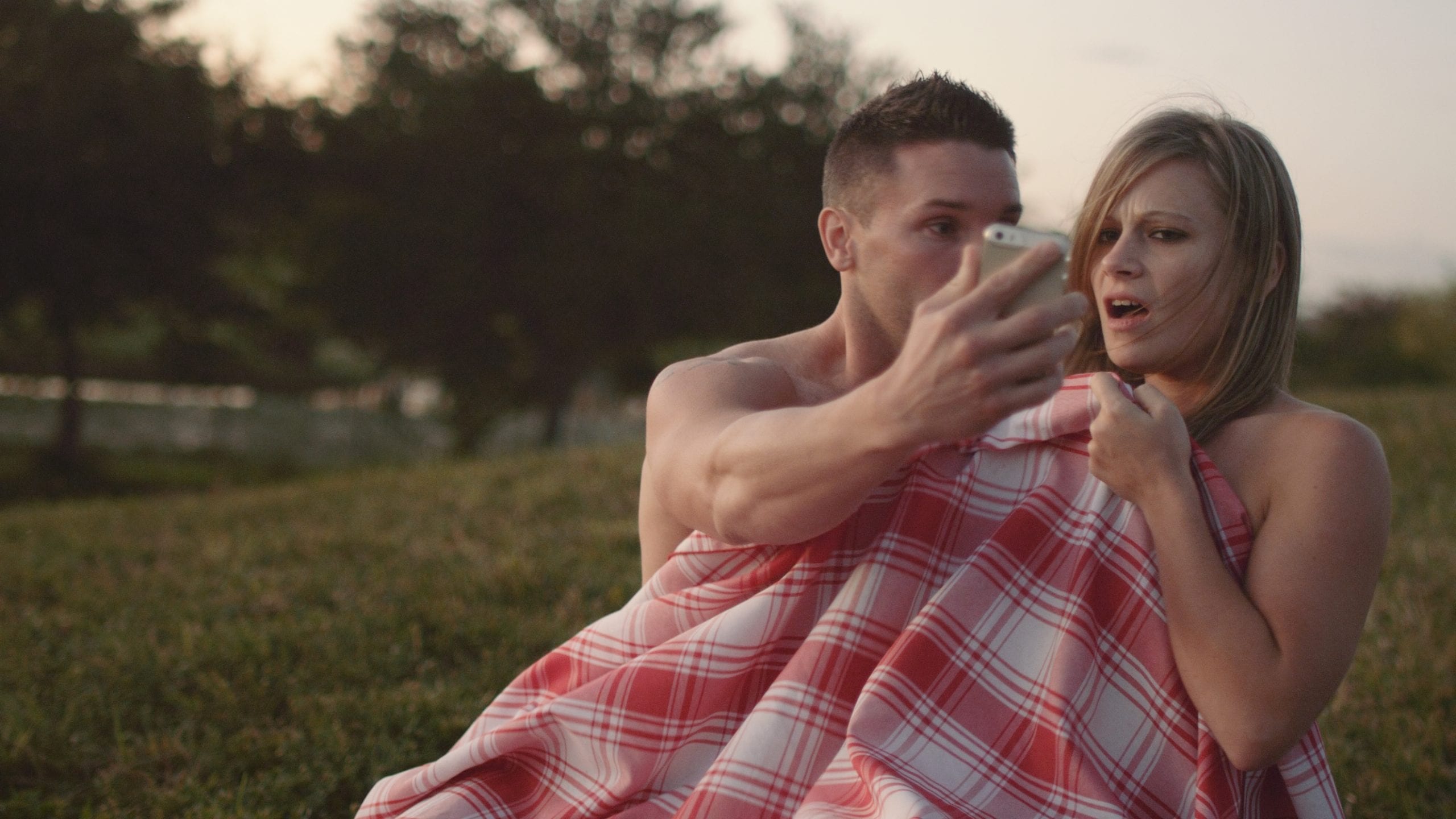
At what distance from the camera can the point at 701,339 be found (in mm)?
25422

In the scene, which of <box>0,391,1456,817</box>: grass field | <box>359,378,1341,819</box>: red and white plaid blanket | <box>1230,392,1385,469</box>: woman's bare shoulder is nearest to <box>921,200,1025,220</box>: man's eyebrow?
<box>359,378,1341,819</box>: red and white plaid blanket

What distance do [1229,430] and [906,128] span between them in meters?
0.92

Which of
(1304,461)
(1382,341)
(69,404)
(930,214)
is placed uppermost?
(930,214)

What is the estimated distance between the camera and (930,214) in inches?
93.7

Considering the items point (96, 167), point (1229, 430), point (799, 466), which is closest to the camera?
point (799, 466)

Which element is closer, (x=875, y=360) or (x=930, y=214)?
(x=930, y=214)

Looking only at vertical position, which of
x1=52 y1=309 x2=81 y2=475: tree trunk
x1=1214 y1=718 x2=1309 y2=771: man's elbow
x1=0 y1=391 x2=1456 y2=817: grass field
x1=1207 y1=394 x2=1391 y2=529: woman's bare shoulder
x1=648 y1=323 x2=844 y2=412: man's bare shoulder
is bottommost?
x1=52 y1=309 x2=81 y2=475: tree trunk

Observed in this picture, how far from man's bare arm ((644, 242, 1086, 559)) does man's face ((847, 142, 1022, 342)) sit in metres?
0.45

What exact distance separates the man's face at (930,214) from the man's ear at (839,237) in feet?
0.43

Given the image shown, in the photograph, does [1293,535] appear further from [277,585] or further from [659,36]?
[659,36]

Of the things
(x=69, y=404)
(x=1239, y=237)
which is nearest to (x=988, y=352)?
(x=1239, y=237)

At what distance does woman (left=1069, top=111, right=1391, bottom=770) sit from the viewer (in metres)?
1.95

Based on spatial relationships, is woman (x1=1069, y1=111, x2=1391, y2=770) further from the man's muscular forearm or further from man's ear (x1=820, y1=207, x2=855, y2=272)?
the man's muscular forearm

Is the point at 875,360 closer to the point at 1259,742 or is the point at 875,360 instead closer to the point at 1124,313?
the point at 1124,313
